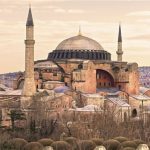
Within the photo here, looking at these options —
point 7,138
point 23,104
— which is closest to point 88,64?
point 23,104

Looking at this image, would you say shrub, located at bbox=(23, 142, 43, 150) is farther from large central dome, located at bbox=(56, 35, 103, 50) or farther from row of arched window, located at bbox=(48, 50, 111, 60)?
large central dome, located at bbox=(56, 35, 103, 50)

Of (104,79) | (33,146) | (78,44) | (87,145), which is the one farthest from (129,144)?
(78,44)

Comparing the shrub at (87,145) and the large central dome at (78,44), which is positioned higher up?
the large central dome at (78,44)

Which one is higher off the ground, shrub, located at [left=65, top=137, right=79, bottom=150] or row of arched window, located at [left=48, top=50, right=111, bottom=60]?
row of arched window, located at [left=48, top=50, right=111, bottom=60]

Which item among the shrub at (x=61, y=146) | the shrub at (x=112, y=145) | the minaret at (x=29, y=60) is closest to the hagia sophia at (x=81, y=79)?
the minaret at (x=29, y=60)

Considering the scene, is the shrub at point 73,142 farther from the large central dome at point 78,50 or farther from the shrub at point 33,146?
the large central dome at point 78,50

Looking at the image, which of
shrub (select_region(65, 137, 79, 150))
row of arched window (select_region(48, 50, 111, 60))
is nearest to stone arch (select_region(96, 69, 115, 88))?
row of arched window (select_region(48, 50, 111, 60))
